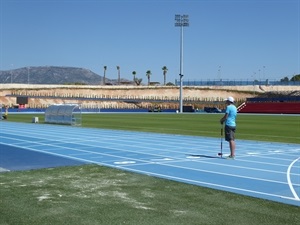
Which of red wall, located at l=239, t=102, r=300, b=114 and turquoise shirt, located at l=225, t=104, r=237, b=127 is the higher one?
turquoise shirt, located at l=225, t=104, r=237, b=127

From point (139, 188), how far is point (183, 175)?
2075 mm

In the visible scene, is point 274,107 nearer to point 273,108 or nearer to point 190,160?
point 273,108

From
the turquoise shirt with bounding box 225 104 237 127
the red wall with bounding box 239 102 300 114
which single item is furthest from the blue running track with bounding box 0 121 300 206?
the red wall with bounding box 239 102 300 114

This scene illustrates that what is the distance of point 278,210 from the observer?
739cm

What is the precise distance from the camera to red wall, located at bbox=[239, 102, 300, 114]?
74550mm

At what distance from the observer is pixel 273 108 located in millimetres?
77688

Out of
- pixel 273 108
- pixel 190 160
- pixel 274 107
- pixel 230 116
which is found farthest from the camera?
pixel 274 107

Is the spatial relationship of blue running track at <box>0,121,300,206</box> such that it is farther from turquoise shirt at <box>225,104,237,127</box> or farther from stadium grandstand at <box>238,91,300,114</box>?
stadium grandstand at <box>238,91,300,114</box>

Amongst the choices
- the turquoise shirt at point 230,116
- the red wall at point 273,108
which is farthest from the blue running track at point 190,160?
the red wall at point 273,108

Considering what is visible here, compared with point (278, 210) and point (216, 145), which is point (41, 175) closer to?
point (278, 210)

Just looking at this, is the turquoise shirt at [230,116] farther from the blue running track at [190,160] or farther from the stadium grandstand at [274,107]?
the stadium grandstand at [274,107]

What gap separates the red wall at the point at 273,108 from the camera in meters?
74.6

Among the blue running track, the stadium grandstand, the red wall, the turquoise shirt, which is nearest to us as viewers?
the blue running track

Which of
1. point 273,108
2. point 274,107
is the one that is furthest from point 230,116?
point 274,107
